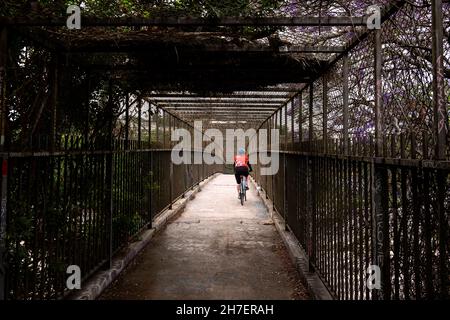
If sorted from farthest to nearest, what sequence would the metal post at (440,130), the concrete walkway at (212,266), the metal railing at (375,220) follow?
the concrete walkway at (212,266), the metal railing at (375,220), the metal post at (440,130)

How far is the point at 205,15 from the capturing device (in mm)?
3523

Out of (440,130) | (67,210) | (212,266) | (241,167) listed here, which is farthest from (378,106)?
(241,167)

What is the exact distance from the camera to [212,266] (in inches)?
227

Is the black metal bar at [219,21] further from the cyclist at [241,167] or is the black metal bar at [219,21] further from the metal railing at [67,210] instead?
the cyclist at [241,167]

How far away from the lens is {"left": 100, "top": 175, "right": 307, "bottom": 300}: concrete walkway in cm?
474

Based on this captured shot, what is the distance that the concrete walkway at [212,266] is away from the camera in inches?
187

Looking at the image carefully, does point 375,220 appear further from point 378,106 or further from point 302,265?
point 302,265

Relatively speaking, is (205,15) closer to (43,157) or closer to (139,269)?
(43,157)

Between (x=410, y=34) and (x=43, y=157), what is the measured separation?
360 centimetres

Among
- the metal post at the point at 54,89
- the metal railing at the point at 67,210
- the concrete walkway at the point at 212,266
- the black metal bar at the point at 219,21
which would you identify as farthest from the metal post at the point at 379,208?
the metal post at the point at 54,89

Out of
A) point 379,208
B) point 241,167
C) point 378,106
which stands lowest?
point 379,208

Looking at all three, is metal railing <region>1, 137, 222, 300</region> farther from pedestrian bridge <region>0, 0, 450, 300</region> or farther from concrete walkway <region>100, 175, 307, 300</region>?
concrete walkway <region>100, 175, 307, 300</region>

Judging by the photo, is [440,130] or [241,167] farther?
[241,167]
